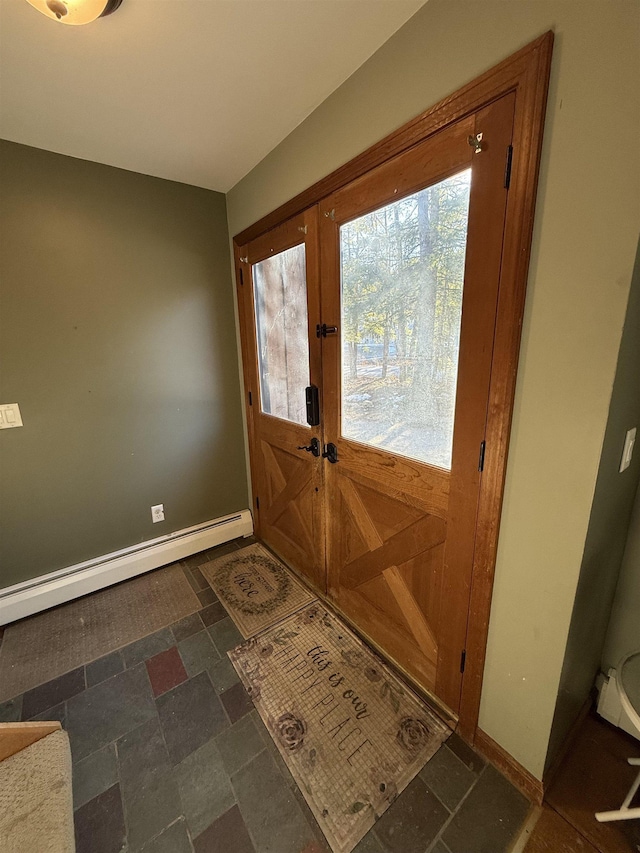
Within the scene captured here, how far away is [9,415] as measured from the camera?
68.2 inches

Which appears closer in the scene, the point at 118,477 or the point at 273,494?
the point at 118,477

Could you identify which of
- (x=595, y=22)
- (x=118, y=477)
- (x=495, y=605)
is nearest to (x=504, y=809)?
(x=495, y=605)

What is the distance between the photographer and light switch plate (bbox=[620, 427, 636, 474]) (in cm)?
93

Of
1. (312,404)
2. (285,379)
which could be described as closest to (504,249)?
(312,404)

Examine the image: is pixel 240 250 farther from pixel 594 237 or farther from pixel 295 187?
pixel 594 237

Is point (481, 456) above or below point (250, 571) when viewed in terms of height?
above

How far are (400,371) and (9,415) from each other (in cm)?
205

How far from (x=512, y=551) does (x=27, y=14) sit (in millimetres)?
2231

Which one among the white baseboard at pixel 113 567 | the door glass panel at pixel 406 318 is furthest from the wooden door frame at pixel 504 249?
the white baseboard at pixel 113 567

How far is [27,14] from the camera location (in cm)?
98

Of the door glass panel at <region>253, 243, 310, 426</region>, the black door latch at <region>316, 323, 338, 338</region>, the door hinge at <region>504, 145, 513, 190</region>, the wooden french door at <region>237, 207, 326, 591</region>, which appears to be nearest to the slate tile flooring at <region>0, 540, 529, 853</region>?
the wooden french door at <region>237, 207, 326, 591</region>

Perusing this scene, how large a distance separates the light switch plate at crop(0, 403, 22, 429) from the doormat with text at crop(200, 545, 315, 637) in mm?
1420

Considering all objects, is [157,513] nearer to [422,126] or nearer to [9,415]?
[9,415]

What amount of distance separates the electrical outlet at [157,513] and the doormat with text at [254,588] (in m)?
0.46
